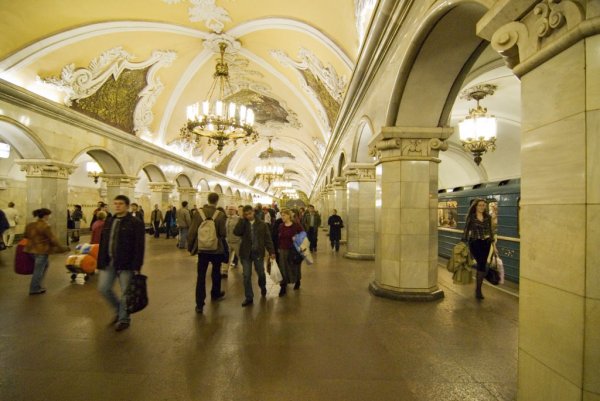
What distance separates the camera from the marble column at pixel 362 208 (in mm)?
8508

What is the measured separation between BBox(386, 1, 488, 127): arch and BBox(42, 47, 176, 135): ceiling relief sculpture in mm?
9823

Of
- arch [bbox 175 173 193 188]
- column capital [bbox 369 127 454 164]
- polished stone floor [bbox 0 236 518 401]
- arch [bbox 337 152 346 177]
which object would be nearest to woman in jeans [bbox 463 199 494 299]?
polished stone floor [bbox 0 236 518 401]

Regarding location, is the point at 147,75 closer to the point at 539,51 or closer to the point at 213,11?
the point at 213,11

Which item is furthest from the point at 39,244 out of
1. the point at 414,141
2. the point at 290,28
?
the point at 290,28

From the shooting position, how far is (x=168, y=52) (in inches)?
434

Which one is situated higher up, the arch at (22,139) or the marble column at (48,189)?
the arch at (22,139)

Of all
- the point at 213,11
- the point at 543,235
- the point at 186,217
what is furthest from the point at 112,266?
the point at 213,11

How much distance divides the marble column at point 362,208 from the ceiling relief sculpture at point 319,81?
2677mm

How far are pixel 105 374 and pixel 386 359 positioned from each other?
2.54 meters

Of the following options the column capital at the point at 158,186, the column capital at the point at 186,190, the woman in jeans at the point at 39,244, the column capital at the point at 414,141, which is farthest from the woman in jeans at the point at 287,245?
the column capital at the point at 186,190

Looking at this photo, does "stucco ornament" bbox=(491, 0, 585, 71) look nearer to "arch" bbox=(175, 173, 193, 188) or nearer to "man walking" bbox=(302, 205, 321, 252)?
"man walking" bbox=(302, 205, 321, 252)

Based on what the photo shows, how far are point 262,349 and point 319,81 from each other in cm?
961

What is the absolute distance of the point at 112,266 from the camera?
360cm

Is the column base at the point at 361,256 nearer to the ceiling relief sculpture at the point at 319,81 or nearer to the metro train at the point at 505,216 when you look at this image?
the metro train at the point at 505,216
